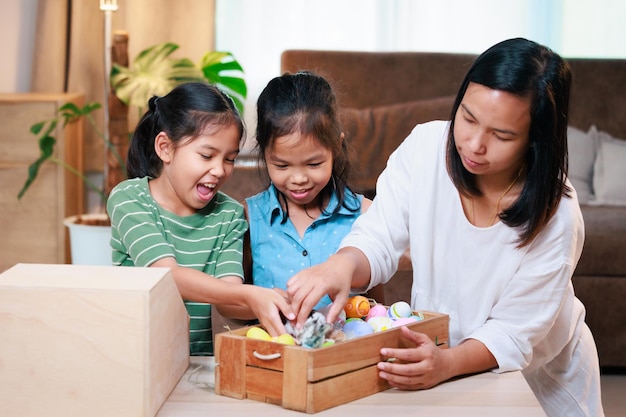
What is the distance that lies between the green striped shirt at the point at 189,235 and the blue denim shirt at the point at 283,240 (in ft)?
0.24

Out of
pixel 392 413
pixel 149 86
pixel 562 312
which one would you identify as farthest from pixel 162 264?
pixel 149 86

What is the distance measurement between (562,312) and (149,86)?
2471 millimetres

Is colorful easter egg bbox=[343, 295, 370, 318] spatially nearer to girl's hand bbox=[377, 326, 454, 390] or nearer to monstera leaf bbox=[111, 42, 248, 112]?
girl's hand bbox=[377, 326, 454, 390]

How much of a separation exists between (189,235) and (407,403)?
24.7 inches

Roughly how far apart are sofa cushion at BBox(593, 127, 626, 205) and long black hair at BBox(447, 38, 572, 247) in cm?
204

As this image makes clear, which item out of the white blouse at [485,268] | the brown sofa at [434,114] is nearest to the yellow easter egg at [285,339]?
the white blouse at [485,268]

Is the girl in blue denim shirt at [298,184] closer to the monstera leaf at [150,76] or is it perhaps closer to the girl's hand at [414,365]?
the girl's hand at [414,365]

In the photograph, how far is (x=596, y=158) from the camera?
349 cm

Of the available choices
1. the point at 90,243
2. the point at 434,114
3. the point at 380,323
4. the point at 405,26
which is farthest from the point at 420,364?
the point at 405,26

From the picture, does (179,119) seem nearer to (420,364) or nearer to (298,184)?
(298,184)

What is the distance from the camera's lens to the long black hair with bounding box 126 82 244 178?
A: 1.67 m

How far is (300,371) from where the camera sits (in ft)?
3.69

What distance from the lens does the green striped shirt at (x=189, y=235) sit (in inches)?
63.0

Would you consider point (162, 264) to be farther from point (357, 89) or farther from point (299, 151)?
point (357, 89)
